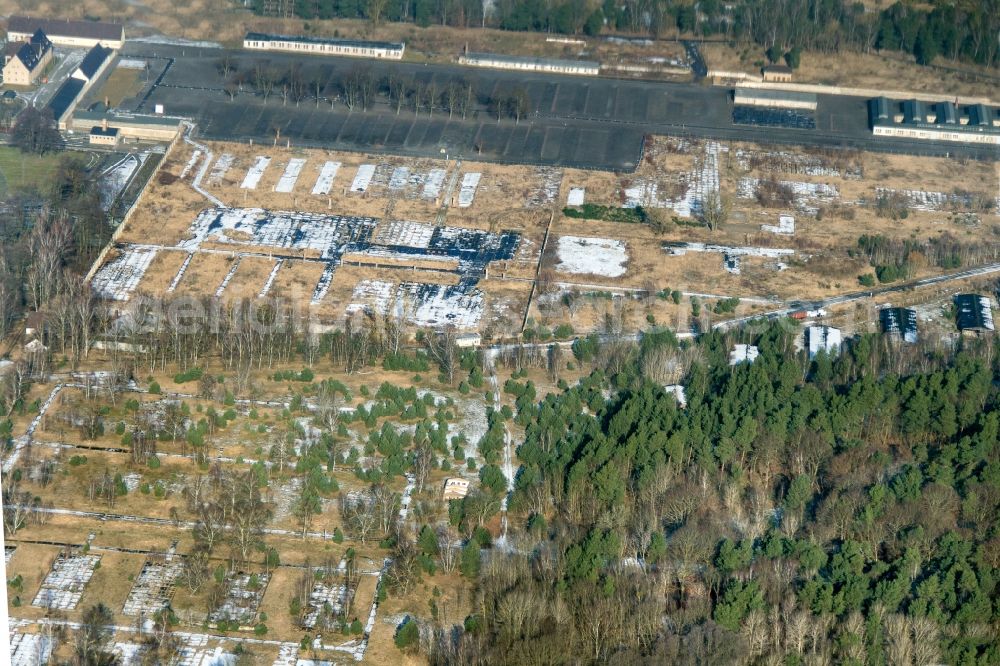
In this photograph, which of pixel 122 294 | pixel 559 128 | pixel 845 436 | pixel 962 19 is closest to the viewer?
pixel 845 436

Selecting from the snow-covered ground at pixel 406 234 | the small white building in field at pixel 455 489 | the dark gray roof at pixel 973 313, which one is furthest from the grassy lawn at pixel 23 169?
the dark gray roof at pixel 973 313

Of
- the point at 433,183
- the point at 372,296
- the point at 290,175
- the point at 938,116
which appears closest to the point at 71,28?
the point at 290,175

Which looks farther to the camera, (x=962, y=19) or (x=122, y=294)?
(x=962, y=19)

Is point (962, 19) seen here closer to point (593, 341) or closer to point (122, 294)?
point (593, 341)

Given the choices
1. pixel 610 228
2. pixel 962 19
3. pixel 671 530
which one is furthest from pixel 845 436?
pixel 962 19

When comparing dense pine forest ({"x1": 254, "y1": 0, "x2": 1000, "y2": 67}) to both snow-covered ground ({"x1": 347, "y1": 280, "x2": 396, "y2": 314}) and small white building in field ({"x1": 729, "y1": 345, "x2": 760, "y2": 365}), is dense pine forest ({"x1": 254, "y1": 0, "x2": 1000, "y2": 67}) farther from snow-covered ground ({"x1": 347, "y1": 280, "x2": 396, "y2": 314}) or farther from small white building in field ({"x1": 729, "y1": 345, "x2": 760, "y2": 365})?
small white building in field ({"x1": 729, "y1": 345, "x2": 760, "y2": 365})

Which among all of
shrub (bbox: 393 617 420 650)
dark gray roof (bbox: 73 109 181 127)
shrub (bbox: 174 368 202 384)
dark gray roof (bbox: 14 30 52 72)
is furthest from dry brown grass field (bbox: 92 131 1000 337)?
shrub (bbox: 393 617 420 650)

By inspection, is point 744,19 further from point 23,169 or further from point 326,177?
point 23,169

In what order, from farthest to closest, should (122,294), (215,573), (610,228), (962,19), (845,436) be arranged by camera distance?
(962,19), (610,228), (122,294), (845,436), (215,573)
